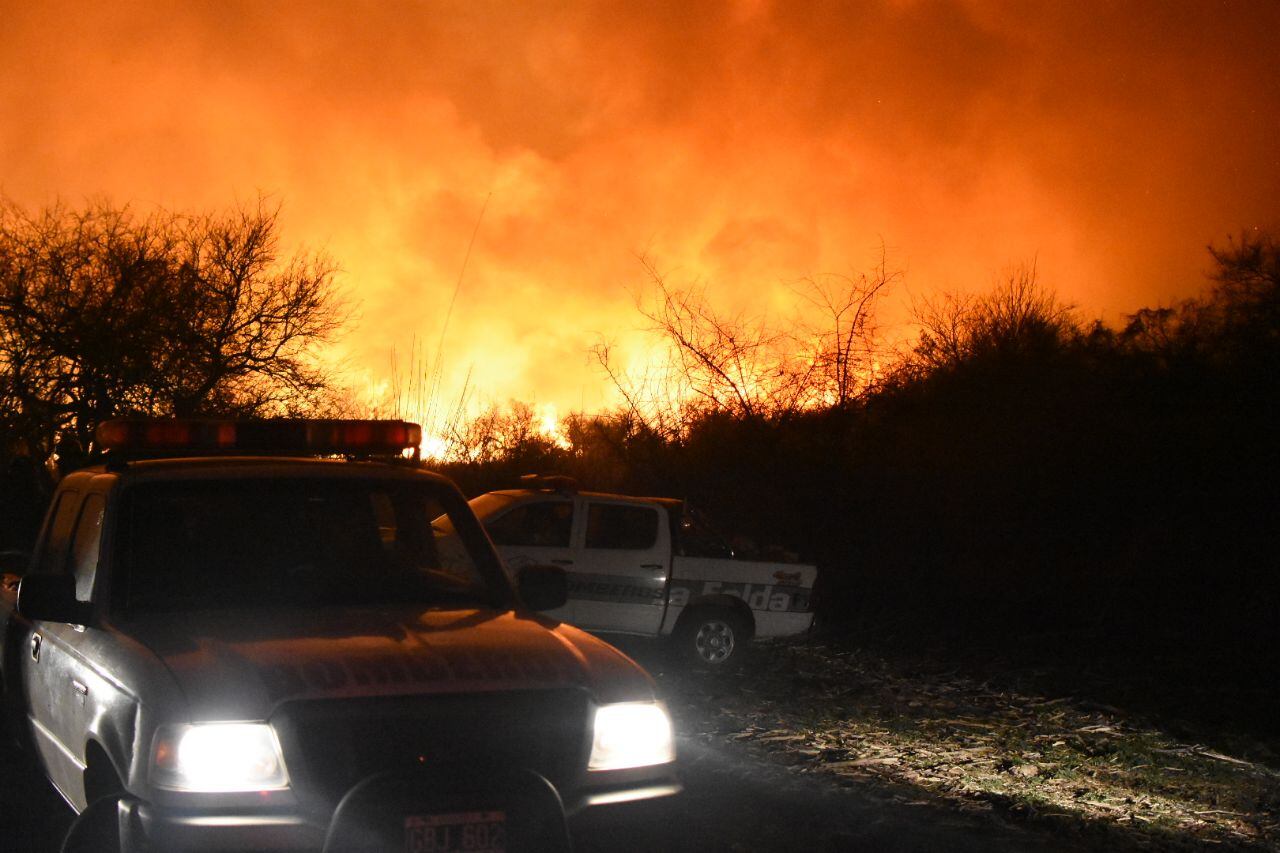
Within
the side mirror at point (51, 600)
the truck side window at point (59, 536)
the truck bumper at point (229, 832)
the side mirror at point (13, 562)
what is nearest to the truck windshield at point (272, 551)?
the side mirror at point (51, 600)

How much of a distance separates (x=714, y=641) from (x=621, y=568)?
1.20 meters

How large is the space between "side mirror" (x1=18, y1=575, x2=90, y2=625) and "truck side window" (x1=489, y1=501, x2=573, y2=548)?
758 centimetres

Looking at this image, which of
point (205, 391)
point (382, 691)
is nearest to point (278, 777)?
point (382, 691)

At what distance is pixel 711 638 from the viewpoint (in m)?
12.6

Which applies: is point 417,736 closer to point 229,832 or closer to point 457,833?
point 457,833

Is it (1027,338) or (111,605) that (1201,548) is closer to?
(1027,338)

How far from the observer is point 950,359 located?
759 inches

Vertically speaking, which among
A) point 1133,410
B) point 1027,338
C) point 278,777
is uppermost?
point 1027,338

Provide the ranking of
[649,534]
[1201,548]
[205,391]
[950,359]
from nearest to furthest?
1. [649,534]
2. [1201,548]
3. [950,359]
4. [205,391]

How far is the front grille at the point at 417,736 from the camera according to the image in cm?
351

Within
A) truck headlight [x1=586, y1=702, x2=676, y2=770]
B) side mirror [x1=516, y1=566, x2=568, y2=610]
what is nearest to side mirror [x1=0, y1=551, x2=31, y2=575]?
side mirror [x1=516, y1=566, x2=568, y2=610]

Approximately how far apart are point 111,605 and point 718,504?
15.6 metres

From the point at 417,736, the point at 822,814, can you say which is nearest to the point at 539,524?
the point at 822,814

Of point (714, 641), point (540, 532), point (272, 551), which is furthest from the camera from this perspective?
point (714, 641)
